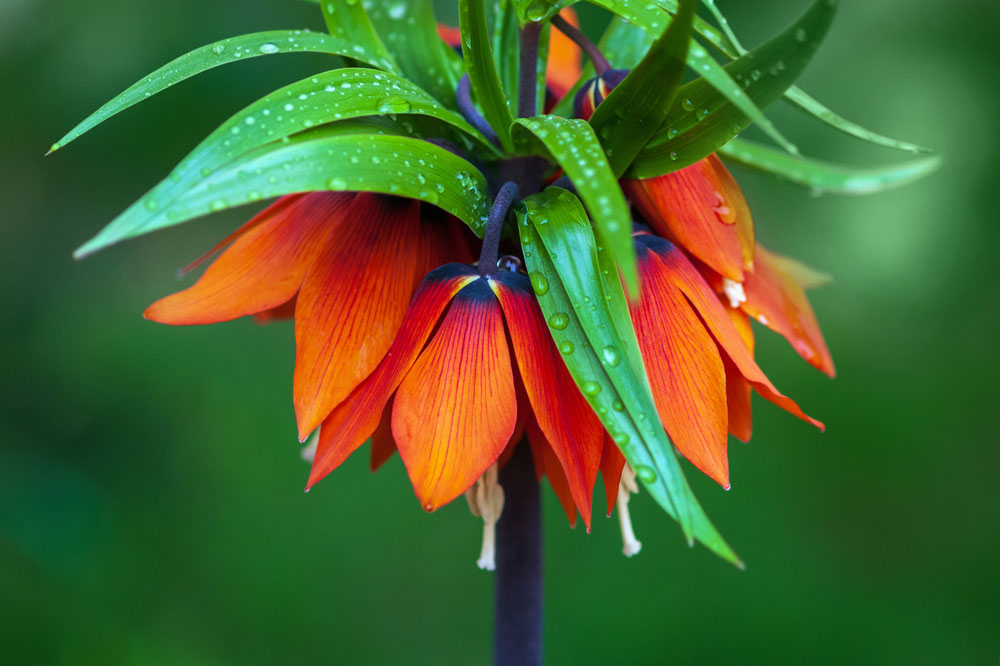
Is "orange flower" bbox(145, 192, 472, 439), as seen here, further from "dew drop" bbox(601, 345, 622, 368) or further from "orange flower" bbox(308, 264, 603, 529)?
"dew drop" bbox(601, 345, 622, 368)

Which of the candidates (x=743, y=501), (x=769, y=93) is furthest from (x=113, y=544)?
(x=769, y=93)

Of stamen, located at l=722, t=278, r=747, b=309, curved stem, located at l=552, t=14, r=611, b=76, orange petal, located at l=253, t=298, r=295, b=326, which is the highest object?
curved stem, located at l=552, t=14, r=611, b=76

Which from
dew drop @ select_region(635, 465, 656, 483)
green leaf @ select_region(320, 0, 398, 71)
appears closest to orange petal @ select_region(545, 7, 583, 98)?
green leaf @ select_region(320, 0, 398, 71)

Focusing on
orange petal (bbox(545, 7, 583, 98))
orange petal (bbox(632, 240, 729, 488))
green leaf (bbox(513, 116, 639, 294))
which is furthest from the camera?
orange petal (bbox(545, 7, 583, 98))

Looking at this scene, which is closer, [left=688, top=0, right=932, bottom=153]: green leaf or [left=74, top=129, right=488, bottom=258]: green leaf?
[left=74, top=129, right=488, bottom=258]: green leaf

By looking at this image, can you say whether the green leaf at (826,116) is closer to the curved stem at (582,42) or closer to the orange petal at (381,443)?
the curved stem at (582,42)

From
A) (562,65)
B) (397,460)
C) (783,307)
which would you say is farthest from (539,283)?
(397,460)

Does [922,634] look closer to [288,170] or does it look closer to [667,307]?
[667,307]
